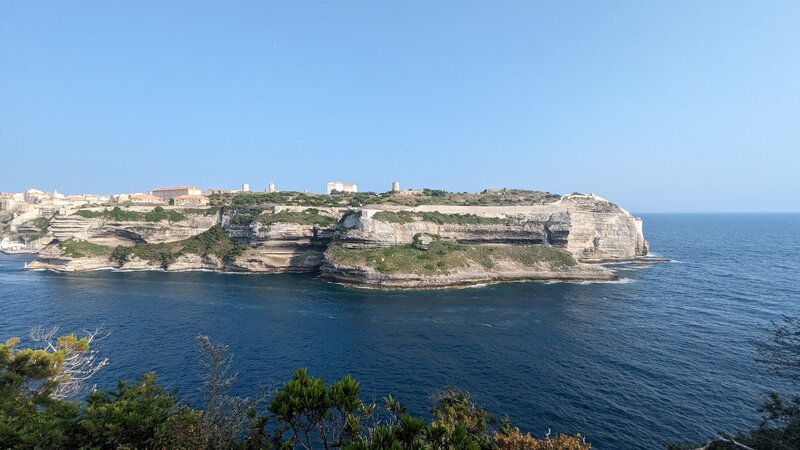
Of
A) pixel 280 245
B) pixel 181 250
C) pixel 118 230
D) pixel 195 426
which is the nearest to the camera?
pixel 195 426

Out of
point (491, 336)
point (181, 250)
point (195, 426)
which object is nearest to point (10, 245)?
point (181, 250)

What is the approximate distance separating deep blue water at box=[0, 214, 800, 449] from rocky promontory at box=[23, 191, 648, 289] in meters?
6.21

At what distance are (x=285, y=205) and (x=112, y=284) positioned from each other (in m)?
35.9

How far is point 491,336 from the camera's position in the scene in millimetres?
37438

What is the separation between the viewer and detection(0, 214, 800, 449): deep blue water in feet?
81.0

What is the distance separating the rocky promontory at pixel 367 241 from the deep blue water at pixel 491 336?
6.21 m

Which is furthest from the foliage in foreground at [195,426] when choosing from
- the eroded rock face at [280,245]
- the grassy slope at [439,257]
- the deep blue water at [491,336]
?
the eroded rock face at [280,245]

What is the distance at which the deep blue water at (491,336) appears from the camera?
24.7 m

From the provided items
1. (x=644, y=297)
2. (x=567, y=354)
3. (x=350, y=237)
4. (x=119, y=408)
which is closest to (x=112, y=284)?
(x=350, y=237)

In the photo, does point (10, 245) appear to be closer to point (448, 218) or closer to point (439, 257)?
point (439, 257)

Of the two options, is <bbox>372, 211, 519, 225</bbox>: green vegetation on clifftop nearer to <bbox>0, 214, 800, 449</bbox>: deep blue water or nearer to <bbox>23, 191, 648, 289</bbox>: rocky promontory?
<bbox>23, 191, 648, 289</bbox>: rocky promontory

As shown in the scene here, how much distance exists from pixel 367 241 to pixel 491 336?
35.3 metres

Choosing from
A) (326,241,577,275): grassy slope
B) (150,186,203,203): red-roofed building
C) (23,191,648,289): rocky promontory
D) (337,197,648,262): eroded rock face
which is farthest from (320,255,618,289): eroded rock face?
(150,186,203,203): red-roofed building

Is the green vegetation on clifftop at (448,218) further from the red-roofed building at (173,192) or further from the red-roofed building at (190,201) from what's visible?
the red-roofed building at (173,192)
